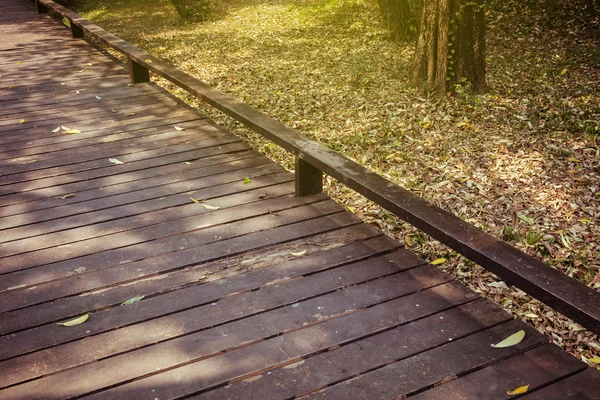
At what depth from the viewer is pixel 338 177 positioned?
11.4 feet

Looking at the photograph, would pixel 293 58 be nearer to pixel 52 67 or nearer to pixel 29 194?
pixel 52 67

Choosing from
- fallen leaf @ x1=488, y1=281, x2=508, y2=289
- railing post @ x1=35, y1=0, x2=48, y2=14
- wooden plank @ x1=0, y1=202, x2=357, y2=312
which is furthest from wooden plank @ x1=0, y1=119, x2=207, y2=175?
railing post @ x1=35, y1=0, x2=48, y2=14

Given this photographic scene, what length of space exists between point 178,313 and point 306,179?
1496 millimetres

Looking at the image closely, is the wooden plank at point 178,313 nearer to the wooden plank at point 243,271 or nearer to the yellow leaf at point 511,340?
the wooden plank at point 243,271

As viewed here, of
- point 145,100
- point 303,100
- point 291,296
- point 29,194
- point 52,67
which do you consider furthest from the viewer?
point 52,67

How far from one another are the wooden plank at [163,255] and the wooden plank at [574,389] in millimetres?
1627

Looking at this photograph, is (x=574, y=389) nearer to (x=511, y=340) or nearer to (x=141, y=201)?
(x=511, y=340)

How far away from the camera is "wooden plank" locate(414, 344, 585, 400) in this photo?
232 centimetres

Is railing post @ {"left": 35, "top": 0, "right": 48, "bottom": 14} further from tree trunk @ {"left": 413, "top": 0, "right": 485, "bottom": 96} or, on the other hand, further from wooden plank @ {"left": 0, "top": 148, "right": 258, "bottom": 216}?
wooden plank @ {"left": 0, "top": 148, "right": 258, "bottom": 216}

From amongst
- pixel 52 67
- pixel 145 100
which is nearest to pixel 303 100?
pixel 145 100

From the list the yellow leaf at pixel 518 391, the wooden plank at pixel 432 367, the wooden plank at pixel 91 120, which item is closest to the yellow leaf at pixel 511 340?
the wooden plank at pixel 432 367

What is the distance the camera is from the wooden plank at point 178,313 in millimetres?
2564

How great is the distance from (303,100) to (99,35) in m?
2.90

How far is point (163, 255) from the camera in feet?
11.1
